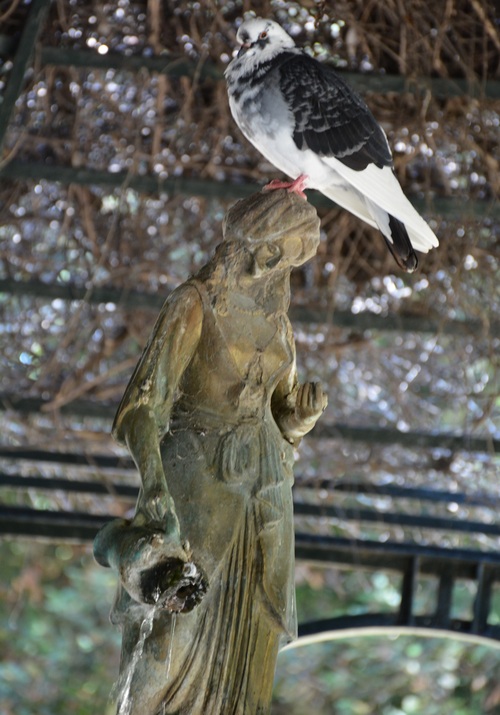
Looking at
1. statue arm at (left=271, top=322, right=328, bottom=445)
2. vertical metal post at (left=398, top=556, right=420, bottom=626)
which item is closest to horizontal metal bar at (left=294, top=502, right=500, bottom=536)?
vertical metal post at (left=398, top=556, right=420, bottom=626)

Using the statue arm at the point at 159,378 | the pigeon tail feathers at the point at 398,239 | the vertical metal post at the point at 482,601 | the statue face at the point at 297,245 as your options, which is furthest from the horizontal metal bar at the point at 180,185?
the statue arm at the point at 159,378

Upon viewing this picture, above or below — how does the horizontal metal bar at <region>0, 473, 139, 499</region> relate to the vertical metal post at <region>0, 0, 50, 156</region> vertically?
below

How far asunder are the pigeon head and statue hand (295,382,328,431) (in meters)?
0.98

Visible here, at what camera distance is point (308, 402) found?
2.38 meters

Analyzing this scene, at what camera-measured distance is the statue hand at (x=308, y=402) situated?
7.82ft

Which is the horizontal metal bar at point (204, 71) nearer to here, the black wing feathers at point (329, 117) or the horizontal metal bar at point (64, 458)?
the black wing feathers at point (329, 117)

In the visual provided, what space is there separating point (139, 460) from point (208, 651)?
33cm

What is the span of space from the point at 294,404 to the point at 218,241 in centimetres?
258

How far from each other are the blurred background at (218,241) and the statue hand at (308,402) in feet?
5.93

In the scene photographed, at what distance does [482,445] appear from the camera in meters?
5.12

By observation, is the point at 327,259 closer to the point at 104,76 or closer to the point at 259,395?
the point at 104,76

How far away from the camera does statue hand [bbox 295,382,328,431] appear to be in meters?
2.38

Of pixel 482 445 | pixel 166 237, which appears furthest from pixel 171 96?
pixel 482 445

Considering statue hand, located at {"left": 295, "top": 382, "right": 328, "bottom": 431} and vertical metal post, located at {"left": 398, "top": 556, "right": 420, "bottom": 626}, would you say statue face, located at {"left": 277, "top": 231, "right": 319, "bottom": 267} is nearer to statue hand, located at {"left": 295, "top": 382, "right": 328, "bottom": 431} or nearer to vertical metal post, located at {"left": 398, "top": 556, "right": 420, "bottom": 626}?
statue hand, located at {"left": 295, "top": 382, "right": 328, "bottom": 431}
